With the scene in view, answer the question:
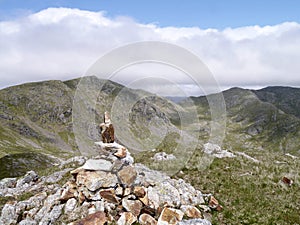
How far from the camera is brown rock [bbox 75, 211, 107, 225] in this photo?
20.3 m

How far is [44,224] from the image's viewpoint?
22.1m

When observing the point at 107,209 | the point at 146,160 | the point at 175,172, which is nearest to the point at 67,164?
the point at 146,160

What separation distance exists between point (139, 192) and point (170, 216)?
3121 millimetres

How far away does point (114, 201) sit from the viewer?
22.5m

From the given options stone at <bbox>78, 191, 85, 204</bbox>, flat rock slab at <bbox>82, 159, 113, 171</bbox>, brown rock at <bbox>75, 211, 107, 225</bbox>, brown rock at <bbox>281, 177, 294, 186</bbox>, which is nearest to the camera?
brown rock at <bbox>75, 211, 107, 225</bbox>

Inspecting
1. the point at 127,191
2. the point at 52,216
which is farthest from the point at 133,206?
the point at 52,216

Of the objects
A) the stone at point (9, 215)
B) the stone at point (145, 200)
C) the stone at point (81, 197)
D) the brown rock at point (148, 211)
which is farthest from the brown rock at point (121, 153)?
the stone at point (9, 215)

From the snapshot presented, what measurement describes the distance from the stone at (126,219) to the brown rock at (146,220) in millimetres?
466

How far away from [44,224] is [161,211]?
30.0ft

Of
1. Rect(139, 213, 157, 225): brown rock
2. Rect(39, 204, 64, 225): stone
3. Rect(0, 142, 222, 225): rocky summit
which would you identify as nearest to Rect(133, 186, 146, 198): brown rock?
Rect(0, 142, 222, 225): rocky summit

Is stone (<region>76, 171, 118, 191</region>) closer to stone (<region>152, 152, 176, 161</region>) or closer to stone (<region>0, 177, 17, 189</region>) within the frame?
stone (<region>152, 152, 176, 161</region>)

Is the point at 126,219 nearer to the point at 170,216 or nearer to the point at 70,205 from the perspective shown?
the point at 170,216

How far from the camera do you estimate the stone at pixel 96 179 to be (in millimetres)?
23266

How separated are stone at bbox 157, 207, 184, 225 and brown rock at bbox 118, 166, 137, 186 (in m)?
3.90
